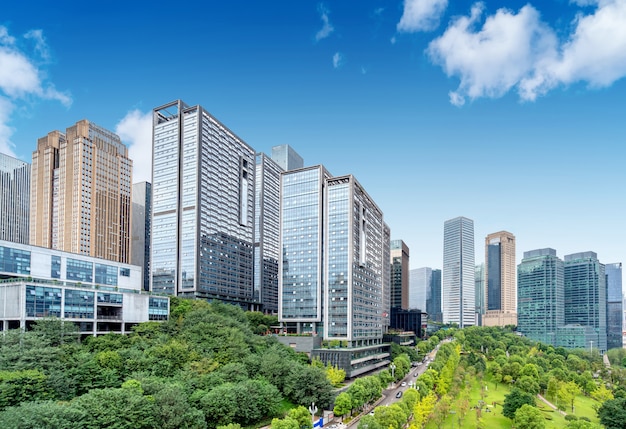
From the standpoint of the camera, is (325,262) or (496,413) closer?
(496,413)

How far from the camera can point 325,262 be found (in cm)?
12425

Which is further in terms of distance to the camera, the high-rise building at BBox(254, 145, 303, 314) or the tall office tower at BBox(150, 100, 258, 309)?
the high-rise building at BBox(254, 145, 303, 314)

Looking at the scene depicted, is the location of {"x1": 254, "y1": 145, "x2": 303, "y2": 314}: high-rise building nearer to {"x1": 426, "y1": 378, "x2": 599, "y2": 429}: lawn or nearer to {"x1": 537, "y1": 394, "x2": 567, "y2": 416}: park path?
{"x1": 426, "y1": 378, "x2": 599, "y2": 429}: lawn

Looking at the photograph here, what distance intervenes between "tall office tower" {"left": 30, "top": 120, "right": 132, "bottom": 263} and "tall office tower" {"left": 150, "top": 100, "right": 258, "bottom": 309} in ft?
97.3

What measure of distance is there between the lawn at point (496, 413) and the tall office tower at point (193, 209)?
266 feet

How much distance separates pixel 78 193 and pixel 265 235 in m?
69.7

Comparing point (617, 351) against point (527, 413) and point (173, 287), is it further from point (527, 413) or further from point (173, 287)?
point (173, 287)

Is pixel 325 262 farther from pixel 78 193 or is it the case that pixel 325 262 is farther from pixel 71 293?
pixel 78 193

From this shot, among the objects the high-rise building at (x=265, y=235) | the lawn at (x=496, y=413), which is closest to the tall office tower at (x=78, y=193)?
the high-rise building at (x=265, y=235)

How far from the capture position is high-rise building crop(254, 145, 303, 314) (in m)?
177

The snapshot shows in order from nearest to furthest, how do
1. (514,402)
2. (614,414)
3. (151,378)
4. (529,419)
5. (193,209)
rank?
(151,378) → (529,419) → (614,414) → (514,402) → (193,209)

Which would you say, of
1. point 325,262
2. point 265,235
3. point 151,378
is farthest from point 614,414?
point 265,235

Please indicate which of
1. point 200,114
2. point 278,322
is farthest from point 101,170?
point 278,322

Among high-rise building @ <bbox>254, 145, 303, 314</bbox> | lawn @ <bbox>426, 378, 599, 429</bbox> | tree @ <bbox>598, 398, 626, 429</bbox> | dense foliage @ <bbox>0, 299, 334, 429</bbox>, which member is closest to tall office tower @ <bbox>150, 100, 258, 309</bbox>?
high-rise building @ <bbox>254, 145, 303, 314</bbox>
